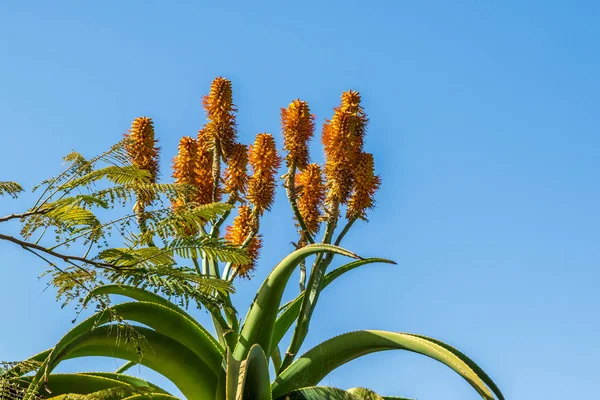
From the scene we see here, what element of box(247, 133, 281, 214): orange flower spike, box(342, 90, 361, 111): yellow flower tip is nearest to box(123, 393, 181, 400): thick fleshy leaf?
box(247, 133, 281, 214): orange flower spike

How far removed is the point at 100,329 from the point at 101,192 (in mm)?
1608

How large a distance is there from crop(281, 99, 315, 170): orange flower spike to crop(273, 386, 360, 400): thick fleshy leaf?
219cm

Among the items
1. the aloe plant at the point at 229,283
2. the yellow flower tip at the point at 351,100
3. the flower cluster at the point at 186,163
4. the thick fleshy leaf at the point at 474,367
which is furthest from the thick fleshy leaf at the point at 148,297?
the yellow flower tip at the point at 351,100

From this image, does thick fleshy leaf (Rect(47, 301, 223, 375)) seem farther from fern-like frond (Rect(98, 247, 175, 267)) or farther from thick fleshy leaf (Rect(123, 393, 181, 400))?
fern-like frond (Rect(98, 247, 175, 267))

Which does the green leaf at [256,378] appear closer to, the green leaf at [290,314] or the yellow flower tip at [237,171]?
the green leaf at [290,314]

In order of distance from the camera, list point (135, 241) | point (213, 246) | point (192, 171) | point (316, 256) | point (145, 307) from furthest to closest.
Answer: point (192, 171)
point (316, 256)
point (145, 307)
point (213, 246)
point (135, 241)

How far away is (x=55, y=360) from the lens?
620cm

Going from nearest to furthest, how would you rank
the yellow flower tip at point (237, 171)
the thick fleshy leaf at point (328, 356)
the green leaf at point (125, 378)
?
1. the thick fleshy leaf at point (328, 356)
2. the green leaf at point (125, 378)
3. the yellow flower tip at point (237, 171)

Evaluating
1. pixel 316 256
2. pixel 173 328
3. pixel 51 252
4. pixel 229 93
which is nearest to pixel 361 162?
pixel 316 256

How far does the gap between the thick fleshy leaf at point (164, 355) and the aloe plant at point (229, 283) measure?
0.01 meters

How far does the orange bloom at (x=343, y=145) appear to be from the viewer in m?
7.70

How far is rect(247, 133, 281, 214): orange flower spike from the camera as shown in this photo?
A: 8016mm

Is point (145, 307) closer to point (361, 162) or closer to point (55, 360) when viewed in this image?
point (55, 360)

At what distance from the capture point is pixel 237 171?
8289 mm
